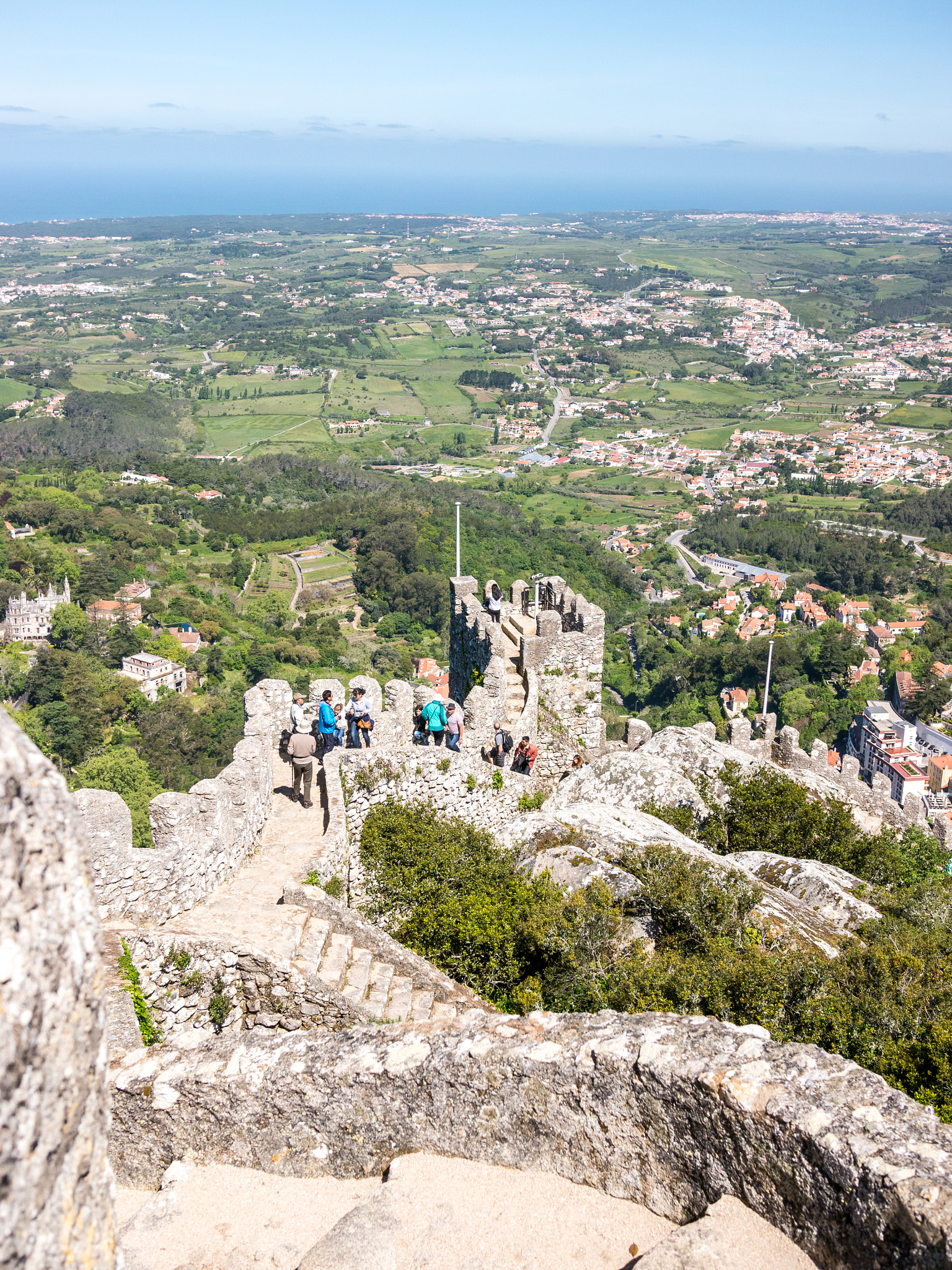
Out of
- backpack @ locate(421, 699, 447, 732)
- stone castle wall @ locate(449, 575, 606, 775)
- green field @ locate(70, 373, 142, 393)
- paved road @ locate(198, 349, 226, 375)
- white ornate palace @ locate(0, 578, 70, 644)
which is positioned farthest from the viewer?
paved road @ locate(198, 349, 226, 375)

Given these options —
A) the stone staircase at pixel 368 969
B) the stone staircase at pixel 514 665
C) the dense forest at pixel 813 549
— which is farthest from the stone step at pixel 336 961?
the dense forest at pixel 813 549

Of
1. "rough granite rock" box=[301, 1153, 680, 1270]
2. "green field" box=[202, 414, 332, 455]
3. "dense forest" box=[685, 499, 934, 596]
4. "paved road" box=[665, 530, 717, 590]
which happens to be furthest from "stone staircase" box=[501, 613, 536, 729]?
"green field" box=[202, 414, 332, 455]

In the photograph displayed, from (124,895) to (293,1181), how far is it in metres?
2.67

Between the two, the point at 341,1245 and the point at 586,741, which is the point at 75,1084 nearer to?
the point at 341,1245

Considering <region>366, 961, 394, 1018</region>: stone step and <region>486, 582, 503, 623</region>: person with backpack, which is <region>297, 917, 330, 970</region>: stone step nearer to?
<region>366, 961, 394, 1018</region>: stone step

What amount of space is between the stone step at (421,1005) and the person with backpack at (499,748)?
5234 millimetres

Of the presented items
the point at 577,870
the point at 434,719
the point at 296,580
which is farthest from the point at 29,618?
the point at 577,870

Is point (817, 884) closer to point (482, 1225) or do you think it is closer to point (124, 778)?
point (482, 1225)

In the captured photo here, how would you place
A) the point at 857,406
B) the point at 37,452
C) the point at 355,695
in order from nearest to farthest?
1. the point at 355,695
2. the point at 37,452
3. the point at 857,406

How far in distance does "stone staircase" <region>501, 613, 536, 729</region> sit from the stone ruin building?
5.05 meters

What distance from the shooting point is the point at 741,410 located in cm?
14675

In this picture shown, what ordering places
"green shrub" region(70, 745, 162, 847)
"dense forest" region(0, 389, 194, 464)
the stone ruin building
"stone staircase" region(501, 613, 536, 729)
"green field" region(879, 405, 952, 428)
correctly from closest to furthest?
the stone ruin building < "stone staircase" region(501, 613, 536, 729) < "green shrub" region(70, 745, 162, 847) < "dense forest" region(0, 389, 194, 464) < "green field" region(879, 405, 952, 428)

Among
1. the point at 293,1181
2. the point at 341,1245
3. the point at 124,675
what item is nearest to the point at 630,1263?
the point at 341,1245

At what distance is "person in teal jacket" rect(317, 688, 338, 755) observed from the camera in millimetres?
10977
